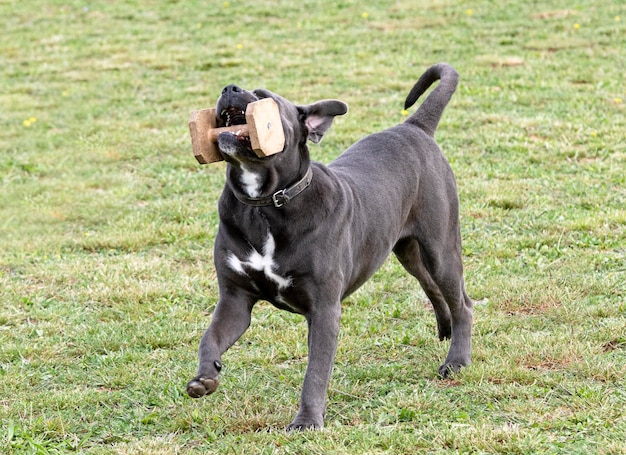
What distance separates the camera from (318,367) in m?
4.59

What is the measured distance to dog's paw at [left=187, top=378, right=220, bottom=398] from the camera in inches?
168

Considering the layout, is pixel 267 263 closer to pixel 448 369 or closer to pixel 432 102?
pixel 448 369

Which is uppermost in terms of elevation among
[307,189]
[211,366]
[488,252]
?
[307,189]

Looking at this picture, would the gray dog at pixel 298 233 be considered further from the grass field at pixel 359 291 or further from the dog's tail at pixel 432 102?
the dog's tail at pixel 432 102

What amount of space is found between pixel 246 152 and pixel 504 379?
1995 mm

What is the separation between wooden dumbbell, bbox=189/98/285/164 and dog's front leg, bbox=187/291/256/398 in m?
0.77

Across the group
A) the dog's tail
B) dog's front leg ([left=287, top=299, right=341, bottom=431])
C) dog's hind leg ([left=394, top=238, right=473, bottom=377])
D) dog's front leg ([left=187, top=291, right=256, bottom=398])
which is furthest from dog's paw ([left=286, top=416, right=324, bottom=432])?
the dog's tail

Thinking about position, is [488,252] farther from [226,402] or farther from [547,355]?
[226,402]

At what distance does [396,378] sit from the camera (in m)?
5.39

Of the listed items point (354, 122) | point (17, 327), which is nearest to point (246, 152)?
point (17, 327)

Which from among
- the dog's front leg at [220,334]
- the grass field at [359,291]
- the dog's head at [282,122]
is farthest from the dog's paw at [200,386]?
the dog's head at [282,122]

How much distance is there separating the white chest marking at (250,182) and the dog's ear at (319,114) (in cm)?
47

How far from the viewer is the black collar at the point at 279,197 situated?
4.61 m

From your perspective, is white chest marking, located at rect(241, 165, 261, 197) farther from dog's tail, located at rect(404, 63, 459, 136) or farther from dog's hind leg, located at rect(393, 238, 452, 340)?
dog's tail, located at rect(404, 63, 459, 136)
